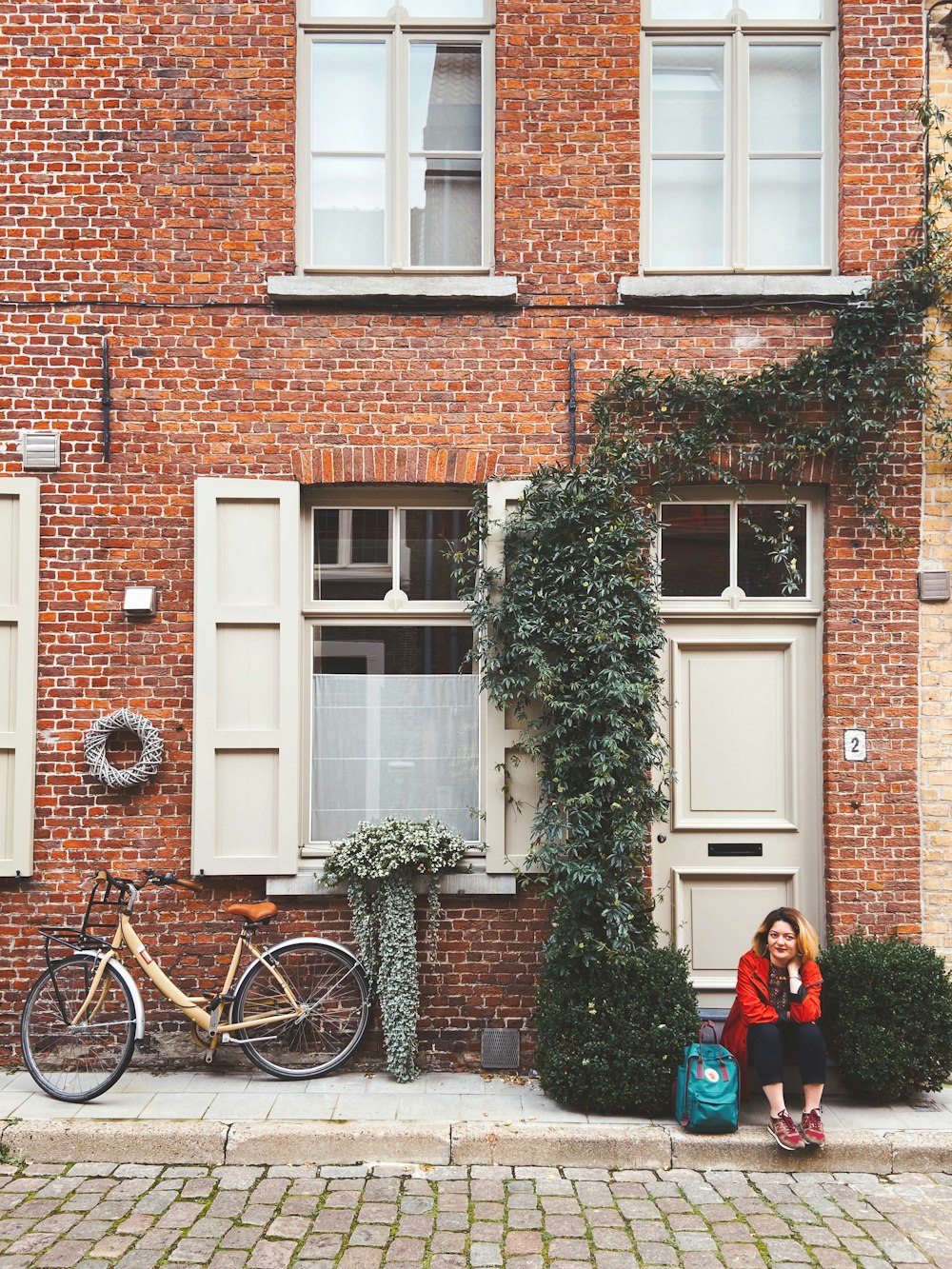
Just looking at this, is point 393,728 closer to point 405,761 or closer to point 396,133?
point 405,761

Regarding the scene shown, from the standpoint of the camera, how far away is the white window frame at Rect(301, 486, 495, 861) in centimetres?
657

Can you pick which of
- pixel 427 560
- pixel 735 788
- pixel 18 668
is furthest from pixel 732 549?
pixel 18 668

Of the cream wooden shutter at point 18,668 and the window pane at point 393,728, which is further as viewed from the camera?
the window pane at point 393,728

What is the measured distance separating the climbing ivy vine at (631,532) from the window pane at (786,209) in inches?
23.6

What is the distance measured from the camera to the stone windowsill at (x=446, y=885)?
6.32 m

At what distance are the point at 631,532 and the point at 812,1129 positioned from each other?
10.9 feet

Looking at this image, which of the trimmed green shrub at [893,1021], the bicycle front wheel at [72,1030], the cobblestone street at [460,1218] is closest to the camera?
the cobblestone street at [460,1218]

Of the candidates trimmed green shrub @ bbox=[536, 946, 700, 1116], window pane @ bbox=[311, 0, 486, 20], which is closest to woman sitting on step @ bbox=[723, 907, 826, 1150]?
trimmed green shrub @ bbox=[536, 946, 700, 1116]

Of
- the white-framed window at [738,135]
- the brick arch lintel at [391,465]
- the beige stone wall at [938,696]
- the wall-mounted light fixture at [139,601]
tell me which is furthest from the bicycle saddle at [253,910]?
the white-framed window at [738,135]

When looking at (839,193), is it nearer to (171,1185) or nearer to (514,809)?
(514,809)

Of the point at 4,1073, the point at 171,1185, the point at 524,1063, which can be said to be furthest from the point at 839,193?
the point at 4,1073

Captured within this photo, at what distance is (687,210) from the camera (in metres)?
6.76

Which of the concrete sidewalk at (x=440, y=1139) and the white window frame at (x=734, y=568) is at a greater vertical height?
the white window frame at (x=734, y=568)

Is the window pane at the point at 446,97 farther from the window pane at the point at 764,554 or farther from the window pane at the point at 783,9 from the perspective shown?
the window pane at the point at 764,554
